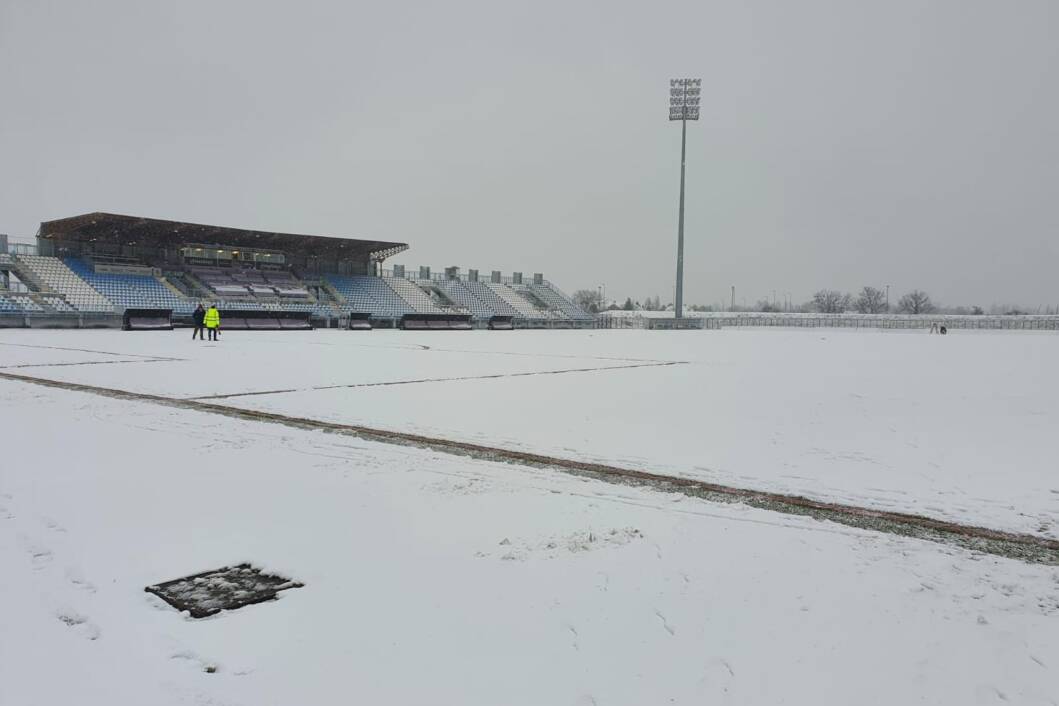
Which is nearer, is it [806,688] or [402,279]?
[806,688]

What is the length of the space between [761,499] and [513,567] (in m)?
2.09

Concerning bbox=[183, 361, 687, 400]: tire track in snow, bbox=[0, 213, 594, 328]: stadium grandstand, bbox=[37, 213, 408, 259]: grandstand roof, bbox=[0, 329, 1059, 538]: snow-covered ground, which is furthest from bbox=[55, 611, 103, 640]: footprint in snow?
bbox=[37, 213, 408, 259]: grandstand roof

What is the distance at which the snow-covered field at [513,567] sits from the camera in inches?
95.7

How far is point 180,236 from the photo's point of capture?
42094 mm

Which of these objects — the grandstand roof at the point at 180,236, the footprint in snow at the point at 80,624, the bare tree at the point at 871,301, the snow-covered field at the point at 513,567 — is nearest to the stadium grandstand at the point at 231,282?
the grandstand roof at the point at 180,236

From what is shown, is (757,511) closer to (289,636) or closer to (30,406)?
(289,636)

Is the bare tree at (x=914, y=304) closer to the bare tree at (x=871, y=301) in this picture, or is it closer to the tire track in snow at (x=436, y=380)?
the bare tree at (x=871, y=301)

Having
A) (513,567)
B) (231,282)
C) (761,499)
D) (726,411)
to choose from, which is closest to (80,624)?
(513,567)

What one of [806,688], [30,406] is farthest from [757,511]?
[30,406]

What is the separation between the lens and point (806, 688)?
2.38 metres

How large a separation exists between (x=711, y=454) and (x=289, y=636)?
4249 mm

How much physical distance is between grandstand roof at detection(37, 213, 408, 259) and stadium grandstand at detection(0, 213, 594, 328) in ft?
0.24

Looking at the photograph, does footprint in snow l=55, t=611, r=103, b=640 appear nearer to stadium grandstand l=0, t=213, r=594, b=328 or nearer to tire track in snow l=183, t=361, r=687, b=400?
tire track in snow l=183, t=361, r=687, b=400

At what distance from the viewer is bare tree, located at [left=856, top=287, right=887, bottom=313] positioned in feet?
391
